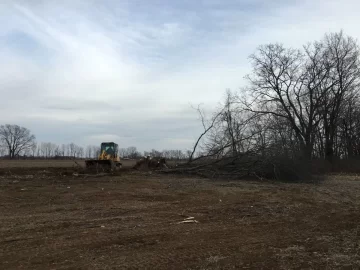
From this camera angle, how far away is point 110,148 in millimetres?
30016

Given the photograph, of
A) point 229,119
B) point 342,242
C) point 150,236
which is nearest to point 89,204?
point 150,236

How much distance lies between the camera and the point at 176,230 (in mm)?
8242

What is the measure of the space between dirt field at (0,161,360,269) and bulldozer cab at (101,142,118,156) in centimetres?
1483

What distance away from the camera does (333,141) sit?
1738 inches

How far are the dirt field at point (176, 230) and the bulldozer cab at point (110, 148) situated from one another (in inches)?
584

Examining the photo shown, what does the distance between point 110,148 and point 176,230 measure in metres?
22.4

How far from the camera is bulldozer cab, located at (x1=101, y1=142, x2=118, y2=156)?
29.8 m

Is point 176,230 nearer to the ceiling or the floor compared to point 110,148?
nearer to the floor

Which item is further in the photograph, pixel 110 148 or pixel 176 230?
pixel 110 148

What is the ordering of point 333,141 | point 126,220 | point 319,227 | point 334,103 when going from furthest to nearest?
point 333,141, point 334,103, point 126,220, point 319,227

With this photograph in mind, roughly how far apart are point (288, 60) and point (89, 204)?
3589 cm

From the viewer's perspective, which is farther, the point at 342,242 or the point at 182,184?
the point at 182,184

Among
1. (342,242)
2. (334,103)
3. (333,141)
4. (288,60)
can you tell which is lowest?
(342,242)

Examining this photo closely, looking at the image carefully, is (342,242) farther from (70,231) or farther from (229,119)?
(229,119)
